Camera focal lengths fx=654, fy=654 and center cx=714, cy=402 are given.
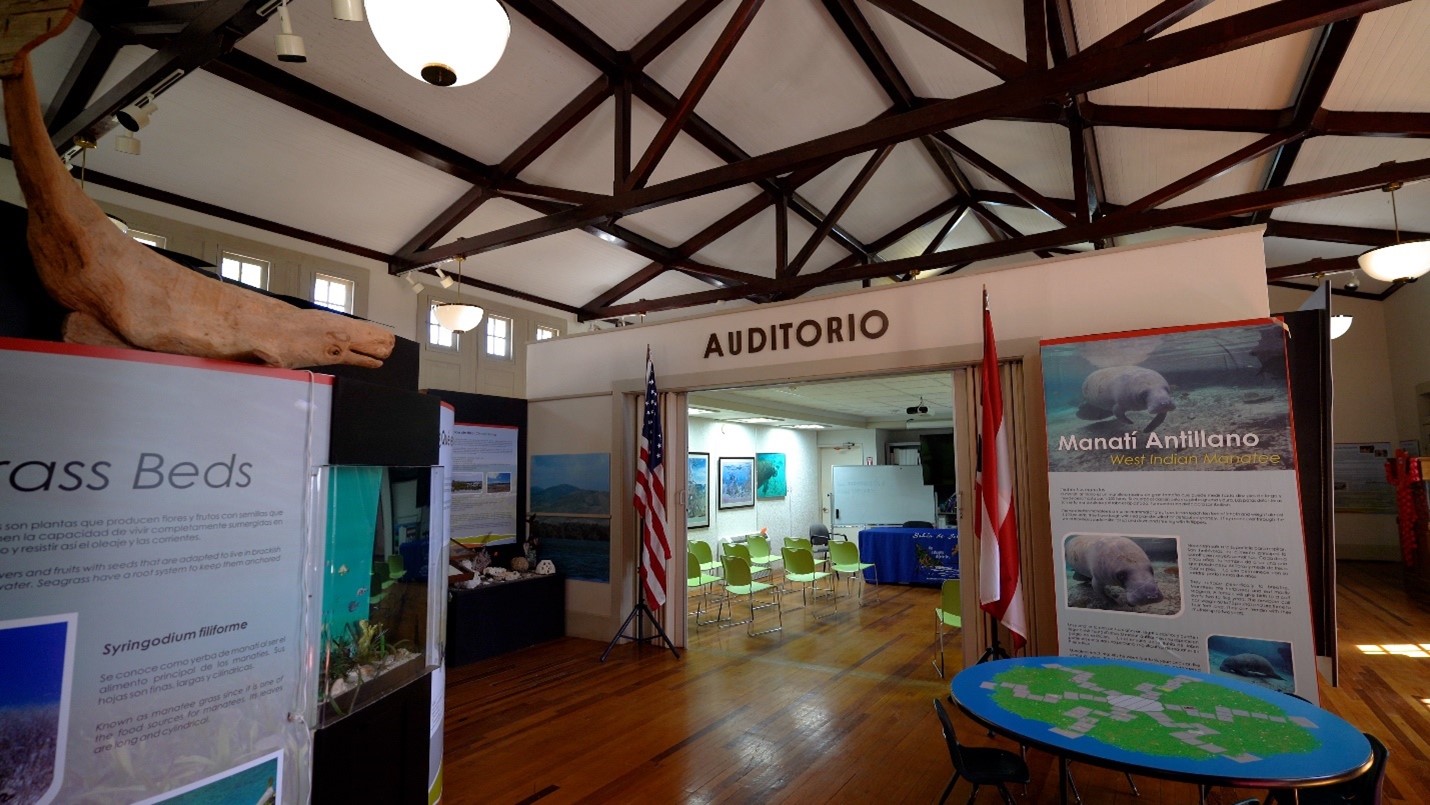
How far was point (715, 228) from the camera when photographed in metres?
8.71

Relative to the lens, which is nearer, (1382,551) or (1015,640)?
(1015,640)

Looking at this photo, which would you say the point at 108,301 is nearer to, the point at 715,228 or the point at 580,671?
the point at 580,671

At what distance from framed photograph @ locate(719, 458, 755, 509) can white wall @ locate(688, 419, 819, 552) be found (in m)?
0.10

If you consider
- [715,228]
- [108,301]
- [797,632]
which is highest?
[715,228]

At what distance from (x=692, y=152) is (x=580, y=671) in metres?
5.17

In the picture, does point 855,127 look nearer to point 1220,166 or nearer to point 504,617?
point 1220,166

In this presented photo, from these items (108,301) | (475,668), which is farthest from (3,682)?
(475,668)

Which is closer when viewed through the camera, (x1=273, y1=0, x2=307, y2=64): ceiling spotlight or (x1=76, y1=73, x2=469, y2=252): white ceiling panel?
(x1=273, y1=0, x2=307, y2=64): ceiling spotlight

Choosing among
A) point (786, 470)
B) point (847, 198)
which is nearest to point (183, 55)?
point (847, 198)

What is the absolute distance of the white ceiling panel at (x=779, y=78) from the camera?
5438mm

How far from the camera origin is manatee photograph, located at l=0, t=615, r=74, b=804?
1361mm

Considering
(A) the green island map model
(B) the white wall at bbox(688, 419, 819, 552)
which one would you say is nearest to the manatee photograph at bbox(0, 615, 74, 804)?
(A) the green island map model

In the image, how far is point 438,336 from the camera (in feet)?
28.7

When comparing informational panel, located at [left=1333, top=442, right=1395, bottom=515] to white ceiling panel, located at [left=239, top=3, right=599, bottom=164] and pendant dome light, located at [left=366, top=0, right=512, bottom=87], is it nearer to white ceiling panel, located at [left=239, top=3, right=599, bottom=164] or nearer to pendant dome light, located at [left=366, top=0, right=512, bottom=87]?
white ceiling panel, located at [left=239, top=3, right=599, bottom=164]
